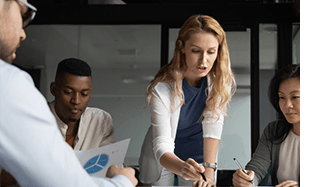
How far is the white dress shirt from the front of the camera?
0.51 meters

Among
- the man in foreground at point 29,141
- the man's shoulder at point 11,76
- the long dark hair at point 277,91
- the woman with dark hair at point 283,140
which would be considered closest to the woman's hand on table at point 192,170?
the woman with dark hair at point 283,140

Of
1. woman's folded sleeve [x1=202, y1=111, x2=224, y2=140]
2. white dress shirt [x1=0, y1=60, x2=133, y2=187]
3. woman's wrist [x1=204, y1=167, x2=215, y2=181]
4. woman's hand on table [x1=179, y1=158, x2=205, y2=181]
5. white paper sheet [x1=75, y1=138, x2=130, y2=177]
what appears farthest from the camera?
woman's folded sleeve [x1=202, y1=111, x2=224, y2=140]

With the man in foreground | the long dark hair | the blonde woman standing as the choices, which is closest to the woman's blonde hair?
the blonde woman standing

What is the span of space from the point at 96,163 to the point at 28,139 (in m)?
0.64

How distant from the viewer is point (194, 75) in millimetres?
1592

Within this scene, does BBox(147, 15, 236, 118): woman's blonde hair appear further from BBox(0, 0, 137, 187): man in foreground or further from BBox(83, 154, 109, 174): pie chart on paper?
BBox(0, 0, 137, 187): man in foreground

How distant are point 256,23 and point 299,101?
101cm

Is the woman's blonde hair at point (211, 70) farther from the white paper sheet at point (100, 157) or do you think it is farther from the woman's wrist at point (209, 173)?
the white paper sheet at point (100, 157)

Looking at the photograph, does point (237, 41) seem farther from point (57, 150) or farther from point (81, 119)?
point (57, 150)

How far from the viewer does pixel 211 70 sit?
1624 millimetres

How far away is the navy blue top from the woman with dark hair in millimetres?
318

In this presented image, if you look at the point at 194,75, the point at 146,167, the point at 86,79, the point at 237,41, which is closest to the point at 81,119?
the point at 86,79

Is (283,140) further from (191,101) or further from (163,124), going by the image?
(163,124)

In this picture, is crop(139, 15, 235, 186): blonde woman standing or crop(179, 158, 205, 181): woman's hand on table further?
crop(139, 15, 235, 186): blonde woman standing
